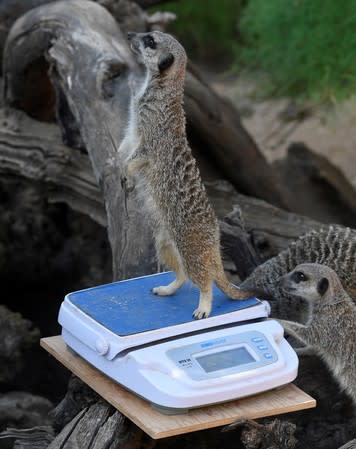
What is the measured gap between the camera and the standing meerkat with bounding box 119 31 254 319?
7.11 feet

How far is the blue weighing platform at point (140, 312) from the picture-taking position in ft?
6.54

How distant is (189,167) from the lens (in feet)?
7.25

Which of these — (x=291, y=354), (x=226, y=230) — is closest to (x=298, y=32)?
(x=226, y=230)

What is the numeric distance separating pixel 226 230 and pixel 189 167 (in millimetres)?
839

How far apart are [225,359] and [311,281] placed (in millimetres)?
629

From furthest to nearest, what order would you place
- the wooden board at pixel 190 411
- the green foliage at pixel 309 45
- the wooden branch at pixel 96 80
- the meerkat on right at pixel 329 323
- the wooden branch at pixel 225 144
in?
the green foliage at pixel 309 45, the wooden branch at pixel 225 144, the wooden branch at pixel 96 80, the meerkat on right at pixel 329 323, the wooden board at pixel 190 411

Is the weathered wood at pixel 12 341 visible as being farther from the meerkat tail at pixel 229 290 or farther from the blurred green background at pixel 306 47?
the blurred green background at pixel 306 47

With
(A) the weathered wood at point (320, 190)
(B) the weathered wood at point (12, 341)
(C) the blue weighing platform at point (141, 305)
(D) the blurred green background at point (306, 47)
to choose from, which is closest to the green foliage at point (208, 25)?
(D) the blurred green background at point (306, 47)

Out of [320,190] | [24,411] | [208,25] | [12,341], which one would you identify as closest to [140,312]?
[24,411]

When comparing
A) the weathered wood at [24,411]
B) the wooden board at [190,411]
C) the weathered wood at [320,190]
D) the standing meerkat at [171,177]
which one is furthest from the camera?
the weathered wood at [320,190]

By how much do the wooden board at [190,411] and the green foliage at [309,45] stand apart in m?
2.88

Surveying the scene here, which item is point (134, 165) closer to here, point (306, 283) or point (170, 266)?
point (170, 266)

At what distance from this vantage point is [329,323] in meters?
2.53

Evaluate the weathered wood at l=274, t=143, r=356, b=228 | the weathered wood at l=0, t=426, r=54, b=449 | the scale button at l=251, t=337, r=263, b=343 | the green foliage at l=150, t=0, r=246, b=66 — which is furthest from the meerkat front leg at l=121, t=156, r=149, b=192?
the green foliage at l=150, t=0, r=246, b=66
